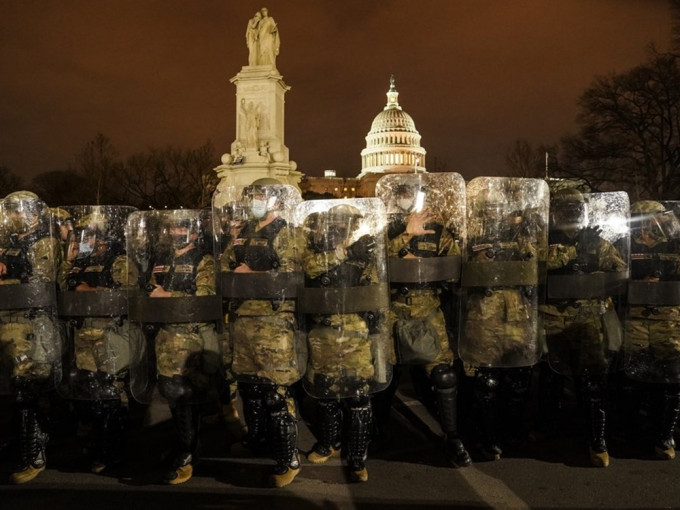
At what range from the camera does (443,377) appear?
5.14m

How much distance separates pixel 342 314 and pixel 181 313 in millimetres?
1221

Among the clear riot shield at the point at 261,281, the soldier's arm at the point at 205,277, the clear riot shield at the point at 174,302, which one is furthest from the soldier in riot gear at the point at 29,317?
the clear riot shield at the point at 261,281

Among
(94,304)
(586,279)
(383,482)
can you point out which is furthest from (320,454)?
(586,279)

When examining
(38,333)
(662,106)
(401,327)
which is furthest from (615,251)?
(662,106)

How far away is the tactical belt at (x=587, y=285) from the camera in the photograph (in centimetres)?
514

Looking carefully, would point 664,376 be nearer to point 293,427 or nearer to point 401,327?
point 401,327

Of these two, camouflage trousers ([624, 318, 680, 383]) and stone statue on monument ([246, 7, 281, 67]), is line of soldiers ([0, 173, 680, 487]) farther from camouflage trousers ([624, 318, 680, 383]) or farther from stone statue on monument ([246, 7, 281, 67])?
stone statue on monument ([246, 7, 281, 67])

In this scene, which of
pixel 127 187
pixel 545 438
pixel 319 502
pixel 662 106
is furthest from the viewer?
pixel 127 187

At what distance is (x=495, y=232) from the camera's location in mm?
5219

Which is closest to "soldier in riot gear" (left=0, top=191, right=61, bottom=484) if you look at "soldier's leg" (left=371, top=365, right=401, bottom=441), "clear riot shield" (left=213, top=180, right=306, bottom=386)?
"clear riot shield" (left=213, top=180, right=306, bottom=386)

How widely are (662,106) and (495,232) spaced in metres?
21.2

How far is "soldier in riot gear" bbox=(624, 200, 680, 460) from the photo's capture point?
16.8 ft

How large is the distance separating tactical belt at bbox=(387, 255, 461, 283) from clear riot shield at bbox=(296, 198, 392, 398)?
0.36 metres

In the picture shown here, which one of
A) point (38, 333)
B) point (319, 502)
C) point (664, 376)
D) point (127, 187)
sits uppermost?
point (127, 187)
